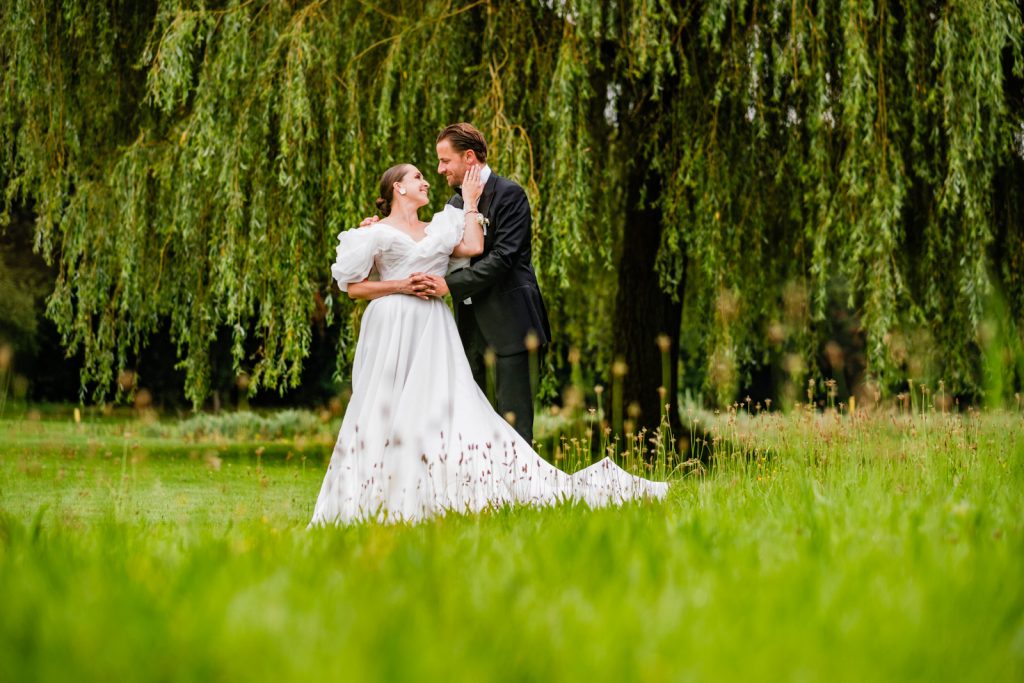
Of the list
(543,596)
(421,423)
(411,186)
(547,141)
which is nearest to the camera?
(543,596)

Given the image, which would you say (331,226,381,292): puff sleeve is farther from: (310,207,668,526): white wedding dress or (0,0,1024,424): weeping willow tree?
(0,0,1024,424): weeping willow tree

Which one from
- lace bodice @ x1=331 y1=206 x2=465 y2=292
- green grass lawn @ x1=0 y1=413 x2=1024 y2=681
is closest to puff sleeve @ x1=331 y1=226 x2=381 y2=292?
lace bodice @ x1=331 y1=206 x2=465 y2=292

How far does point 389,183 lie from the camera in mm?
4484

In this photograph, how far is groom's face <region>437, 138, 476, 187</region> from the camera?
4.50 metres

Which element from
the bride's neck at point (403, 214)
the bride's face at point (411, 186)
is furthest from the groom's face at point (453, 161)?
the bride's neck at point (403, 214)

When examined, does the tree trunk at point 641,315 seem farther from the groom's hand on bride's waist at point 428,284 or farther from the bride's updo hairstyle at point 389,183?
the groom's hand on bride's waist at point 428,284

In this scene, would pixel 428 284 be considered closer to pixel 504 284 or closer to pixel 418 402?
pixel 504 284

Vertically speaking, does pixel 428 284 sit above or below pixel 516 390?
above

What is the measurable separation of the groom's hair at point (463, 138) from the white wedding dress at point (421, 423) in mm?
273

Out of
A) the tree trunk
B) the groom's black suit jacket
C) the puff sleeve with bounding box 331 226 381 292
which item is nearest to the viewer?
the puff sleeve with bounding box 331 226 381 292

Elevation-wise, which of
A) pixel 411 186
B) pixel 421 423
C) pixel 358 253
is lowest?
pixel 421 423

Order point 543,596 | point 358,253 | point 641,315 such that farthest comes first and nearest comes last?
point 641,315, point 358,253, point 543,596

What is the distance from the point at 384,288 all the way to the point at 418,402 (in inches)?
20.8

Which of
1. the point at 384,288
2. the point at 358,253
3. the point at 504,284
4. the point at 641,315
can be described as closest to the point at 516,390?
the point at 504,284
